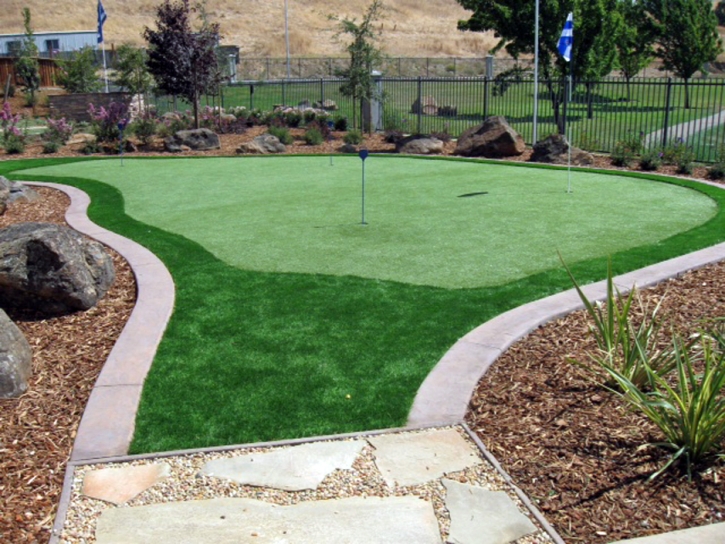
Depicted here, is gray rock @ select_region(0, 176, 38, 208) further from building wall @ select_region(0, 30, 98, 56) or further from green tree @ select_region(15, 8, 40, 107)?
building wall @ select_region(0, 30, 98, 56)

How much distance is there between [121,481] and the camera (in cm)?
384

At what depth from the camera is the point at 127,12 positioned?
7781 centimetres

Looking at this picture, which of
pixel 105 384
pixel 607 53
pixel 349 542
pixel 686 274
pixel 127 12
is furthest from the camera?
pixel 127 12

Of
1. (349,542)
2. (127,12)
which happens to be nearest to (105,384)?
(349,542)

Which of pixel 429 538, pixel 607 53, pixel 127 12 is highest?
pixel 127 12

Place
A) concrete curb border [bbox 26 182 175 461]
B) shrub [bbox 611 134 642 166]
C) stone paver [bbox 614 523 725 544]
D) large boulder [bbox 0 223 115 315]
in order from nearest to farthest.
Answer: stone paver [bbox 614 523 725 544] → concrete curb border [bbox 26 182 175 461] → large boulder [bbox 0 223 115 315] → shrub [bbox 611 134 642 166]

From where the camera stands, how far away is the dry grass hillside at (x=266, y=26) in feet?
229

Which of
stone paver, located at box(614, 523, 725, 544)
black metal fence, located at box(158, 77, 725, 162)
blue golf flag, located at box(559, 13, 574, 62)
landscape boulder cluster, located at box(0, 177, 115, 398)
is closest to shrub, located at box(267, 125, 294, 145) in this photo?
black metal fence, located at box(158, 77, 725, 162)

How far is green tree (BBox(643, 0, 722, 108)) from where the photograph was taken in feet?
122

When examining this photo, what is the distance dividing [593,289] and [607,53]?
25.7 metres

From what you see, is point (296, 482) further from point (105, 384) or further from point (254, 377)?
point (105, 384)

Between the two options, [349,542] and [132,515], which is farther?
[132,515]

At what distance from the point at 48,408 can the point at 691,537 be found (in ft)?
12.0

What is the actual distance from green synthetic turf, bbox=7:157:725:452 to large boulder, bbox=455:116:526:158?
9.09 meters
